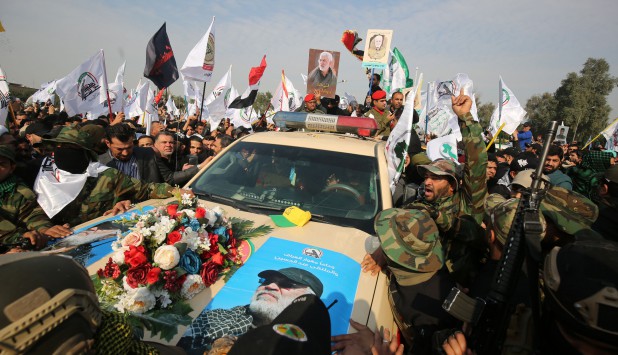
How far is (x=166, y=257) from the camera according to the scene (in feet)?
5.98

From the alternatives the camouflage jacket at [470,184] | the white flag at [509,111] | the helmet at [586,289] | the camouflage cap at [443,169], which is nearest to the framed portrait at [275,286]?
the helmet at [586,289]

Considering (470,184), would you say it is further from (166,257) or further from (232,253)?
(166,257)

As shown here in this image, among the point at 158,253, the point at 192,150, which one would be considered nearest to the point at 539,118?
the point at 192,150

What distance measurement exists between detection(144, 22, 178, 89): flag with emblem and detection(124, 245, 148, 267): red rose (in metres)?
4.97

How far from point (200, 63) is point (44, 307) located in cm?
666

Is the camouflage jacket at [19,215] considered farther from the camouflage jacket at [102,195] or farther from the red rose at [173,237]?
the red rose at [173,237]

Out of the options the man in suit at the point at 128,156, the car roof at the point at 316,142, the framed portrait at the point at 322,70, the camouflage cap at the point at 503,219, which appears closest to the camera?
the camouflage cap at the point at 503,219

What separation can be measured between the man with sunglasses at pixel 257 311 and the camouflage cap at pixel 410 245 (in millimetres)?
476

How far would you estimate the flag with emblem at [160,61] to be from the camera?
5.98 meters

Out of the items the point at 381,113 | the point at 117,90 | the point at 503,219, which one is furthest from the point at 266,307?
the point at 117,90

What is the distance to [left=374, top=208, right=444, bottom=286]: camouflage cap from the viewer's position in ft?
6.27

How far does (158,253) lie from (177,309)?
323 millimetres

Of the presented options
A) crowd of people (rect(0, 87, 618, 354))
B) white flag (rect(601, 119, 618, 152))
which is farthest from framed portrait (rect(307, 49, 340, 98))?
white flag (rect(601, 119, 618, 152))

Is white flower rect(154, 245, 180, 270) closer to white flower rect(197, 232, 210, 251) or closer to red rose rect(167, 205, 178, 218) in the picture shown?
white flower rect(197, 232, 210, 251)
